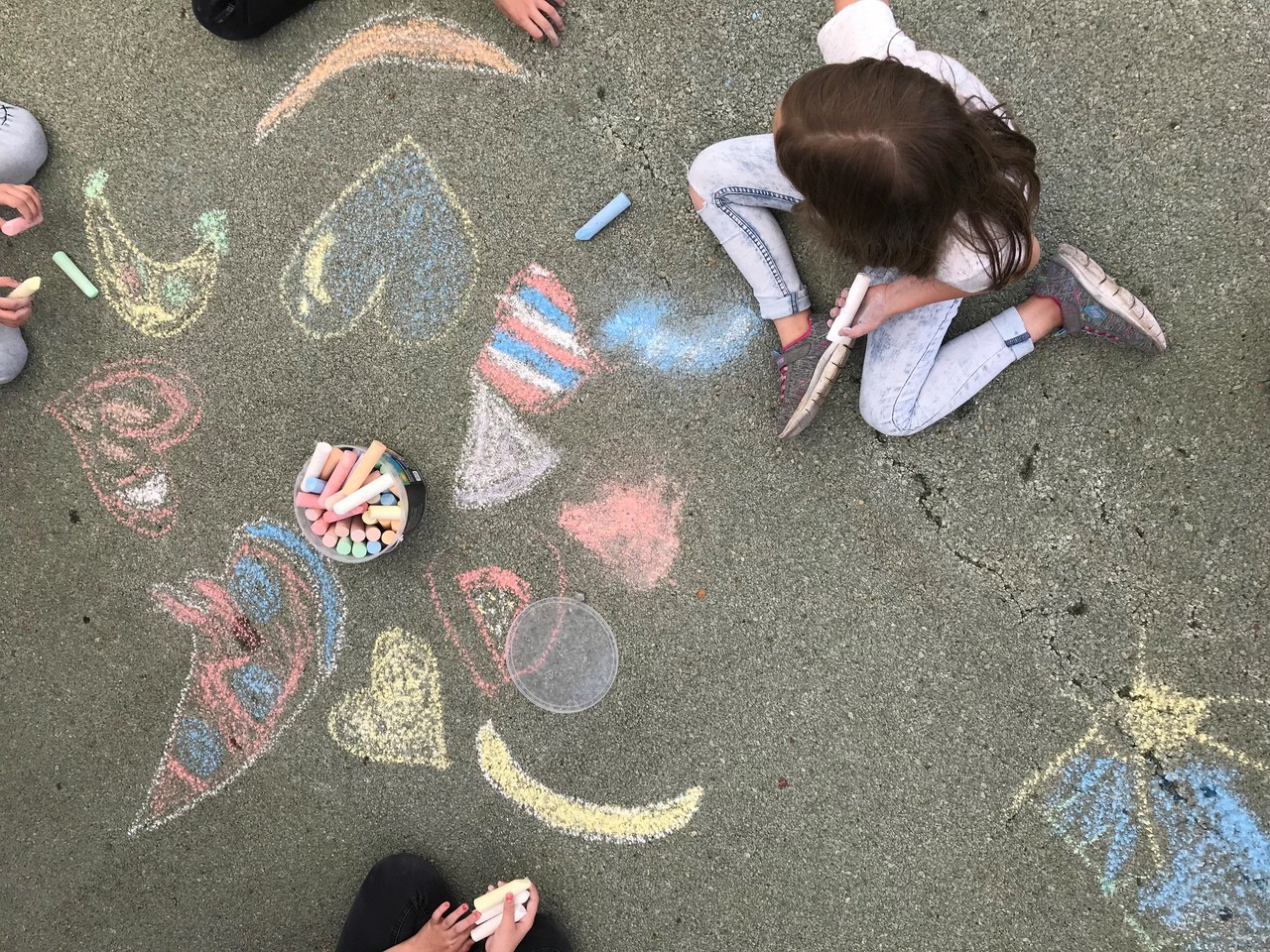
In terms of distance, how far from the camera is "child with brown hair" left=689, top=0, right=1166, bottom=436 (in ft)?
4.53

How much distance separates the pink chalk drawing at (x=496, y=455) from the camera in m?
2.10

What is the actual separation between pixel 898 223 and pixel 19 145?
2.41m

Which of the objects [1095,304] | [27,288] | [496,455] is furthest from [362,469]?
[1095,304]

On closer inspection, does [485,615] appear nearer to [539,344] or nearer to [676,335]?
[539,344]

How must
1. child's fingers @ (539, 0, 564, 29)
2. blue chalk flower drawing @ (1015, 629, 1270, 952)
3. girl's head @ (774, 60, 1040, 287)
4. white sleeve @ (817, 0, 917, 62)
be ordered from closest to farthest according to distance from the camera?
girl's head @ (774, 60, 1040, 287), white sleeve @ (817, 0, 917, 62), blue chalk flower drawing @ (1015, 629, 1270, 952), child's fingers @ (539, 0, 564, 29)

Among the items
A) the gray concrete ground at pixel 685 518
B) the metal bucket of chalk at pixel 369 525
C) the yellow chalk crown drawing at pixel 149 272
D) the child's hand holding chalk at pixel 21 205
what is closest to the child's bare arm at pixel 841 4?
the gray concrete ground at pixel 685 518

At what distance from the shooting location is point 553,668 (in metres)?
2.10

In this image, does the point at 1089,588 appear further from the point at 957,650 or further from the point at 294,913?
the point at 294,913

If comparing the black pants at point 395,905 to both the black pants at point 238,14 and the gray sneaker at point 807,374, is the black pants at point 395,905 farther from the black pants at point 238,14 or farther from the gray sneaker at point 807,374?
the black pants at point 238,14

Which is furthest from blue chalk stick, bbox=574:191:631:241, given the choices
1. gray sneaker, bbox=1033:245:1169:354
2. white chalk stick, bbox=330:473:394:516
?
gray sneaker, bbox=1033:245:1169:354

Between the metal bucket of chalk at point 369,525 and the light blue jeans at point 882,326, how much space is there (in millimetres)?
1085

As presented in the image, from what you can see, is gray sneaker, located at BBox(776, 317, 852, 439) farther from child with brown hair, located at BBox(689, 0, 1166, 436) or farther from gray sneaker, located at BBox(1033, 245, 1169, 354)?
gray sneaker, located at BBox(1033, 245, 1169, 354)

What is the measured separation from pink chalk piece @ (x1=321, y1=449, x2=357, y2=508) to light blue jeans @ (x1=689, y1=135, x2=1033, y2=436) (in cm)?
116

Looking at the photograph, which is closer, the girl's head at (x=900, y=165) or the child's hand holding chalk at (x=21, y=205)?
the girl's head at (x=900, y=165)
